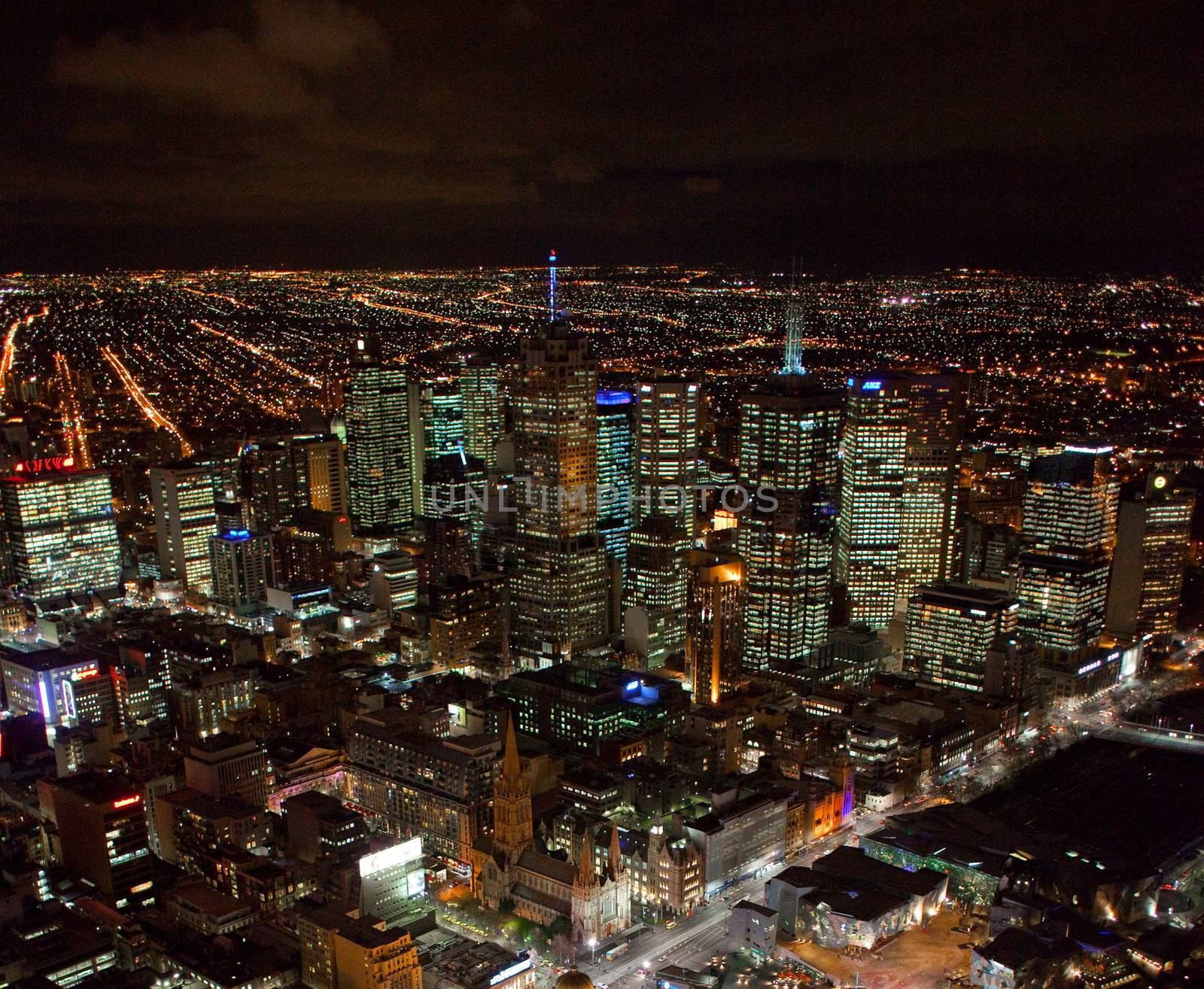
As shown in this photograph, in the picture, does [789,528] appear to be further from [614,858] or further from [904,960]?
[904,960]

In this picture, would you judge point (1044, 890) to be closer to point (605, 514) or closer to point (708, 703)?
point (708, 703)

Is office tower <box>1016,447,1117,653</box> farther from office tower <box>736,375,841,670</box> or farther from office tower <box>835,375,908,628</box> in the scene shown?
office tower <box>736,375,841,670</box>

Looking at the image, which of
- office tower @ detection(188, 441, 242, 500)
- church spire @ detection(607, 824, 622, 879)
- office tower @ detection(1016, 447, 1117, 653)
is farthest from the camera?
office tower @ detection(188, 441, 242, 500)

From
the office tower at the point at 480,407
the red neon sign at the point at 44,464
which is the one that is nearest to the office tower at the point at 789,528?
the office tower at the point at 480,407

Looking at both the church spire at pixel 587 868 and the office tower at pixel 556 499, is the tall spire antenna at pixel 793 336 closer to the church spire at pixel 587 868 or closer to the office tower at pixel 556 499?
the office tower at pixel 556 499

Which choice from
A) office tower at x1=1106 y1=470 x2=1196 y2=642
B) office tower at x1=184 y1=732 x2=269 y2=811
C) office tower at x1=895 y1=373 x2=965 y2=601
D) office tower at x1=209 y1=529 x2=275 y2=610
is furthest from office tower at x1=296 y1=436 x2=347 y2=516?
office tower at x1=1106 y1=470 x2=1196 y2=642

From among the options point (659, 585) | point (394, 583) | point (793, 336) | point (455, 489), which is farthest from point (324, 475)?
point (793, 336)
